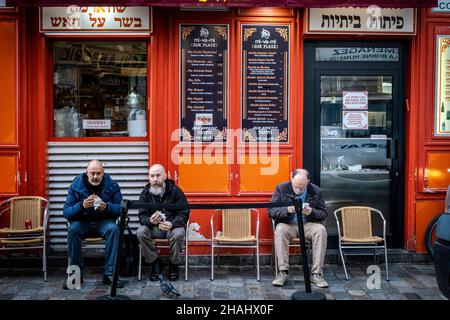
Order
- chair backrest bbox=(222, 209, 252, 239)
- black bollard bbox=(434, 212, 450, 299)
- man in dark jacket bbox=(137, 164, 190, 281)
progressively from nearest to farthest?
black bollard bbox=(434, 212, 450, 299), man in dark jacket bbox=(137, 164, 190, 281), chair backrest bbox=(222, 209, 252, 239)

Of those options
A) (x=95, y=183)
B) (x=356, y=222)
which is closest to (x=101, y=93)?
(x=95, y=183)

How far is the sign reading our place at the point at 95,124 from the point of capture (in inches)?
308

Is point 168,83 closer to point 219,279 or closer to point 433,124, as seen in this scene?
point 219,279

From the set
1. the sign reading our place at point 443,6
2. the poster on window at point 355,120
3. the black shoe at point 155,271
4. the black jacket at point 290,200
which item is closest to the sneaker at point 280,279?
the black jacket at point 290,200

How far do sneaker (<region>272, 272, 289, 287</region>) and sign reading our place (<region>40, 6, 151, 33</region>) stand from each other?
134 inches

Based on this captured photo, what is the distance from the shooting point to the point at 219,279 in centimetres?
Result: 695

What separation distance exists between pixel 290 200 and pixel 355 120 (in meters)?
1.69

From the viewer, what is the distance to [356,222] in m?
7.32

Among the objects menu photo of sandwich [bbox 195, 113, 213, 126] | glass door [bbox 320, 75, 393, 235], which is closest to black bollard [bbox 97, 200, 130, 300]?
menu photo of sandwich [bbox 195, 113, 213, 126]

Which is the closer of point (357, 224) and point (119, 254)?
point (119, 254)

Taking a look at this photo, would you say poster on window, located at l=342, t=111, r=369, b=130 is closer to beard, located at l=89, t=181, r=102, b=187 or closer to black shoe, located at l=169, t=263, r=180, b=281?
black shoe, located at l=169, t=263, r=180, b=281

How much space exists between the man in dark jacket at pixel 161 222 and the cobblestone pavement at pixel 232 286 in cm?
26

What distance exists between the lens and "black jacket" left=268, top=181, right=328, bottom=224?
22.5 ft

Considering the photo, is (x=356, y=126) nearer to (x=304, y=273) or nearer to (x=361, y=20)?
(x=361, y=20)
